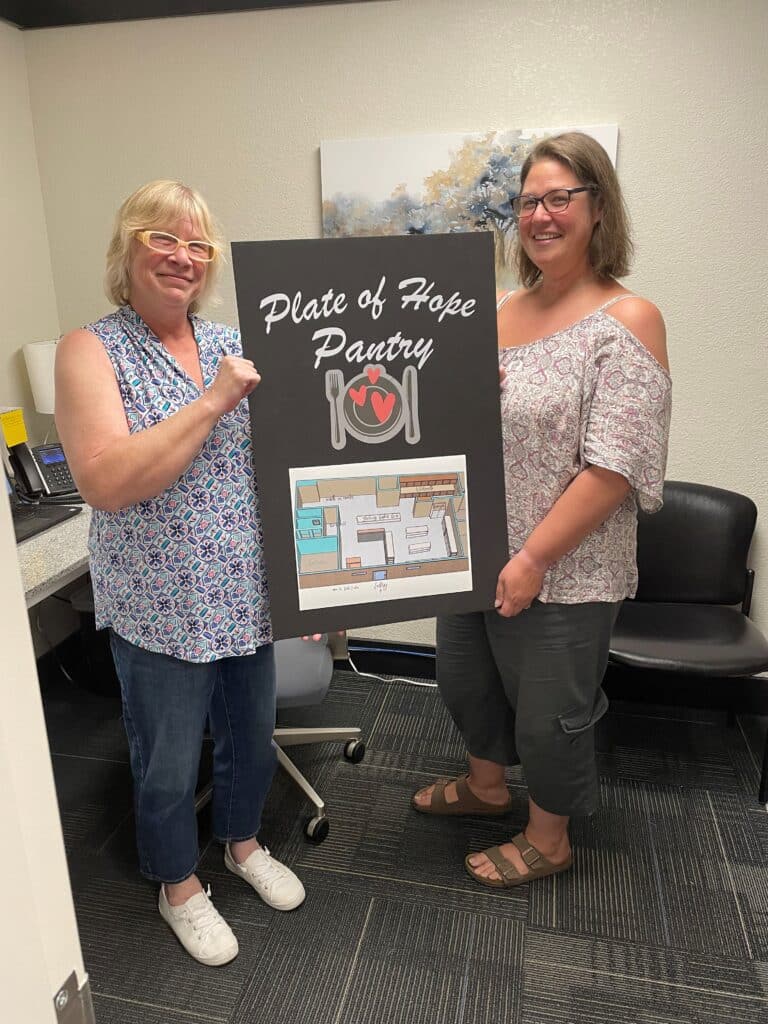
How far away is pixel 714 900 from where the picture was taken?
6.35 ft

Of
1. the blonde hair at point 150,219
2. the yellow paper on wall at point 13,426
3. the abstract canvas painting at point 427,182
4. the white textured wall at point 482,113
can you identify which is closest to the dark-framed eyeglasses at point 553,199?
the blonde hair at point 150,219

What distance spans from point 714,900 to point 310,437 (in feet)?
5.06

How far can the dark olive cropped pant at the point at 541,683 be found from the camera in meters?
1.71

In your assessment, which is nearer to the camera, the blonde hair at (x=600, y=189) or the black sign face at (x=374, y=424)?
the black sign face at (x=374, y=424)

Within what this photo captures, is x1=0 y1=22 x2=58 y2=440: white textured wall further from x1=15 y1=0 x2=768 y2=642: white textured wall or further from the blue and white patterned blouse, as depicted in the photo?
the blue and white patterned blouse

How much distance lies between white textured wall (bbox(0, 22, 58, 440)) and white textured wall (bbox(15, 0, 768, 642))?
6cm

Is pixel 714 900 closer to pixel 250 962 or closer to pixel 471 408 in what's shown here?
pixel 250 962

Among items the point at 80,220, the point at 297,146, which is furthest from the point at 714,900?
the point at 80,220

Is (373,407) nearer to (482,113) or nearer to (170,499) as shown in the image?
(170,499)

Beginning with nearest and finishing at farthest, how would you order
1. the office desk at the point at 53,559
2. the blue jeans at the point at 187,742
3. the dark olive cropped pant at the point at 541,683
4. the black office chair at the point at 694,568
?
the blue jeans at the point at 187,742
the dark olive cropped pant at the point at 541,683
the office desk at the point at 53,559
the black office chair at the point at 694,568

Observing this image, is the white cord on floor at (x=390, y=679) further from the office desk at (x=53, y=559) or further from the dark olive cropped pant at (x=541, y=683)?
the office desk at (x=53, y=559)

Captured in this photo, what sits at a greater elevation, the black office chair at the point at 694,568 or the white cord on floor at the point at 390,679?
the black office chair at the point at 694,568

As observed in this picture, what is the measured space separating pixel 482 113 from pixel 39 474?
183 cm

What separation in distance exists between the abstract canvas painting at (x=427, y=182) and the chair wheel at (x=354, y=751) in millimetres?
1584
